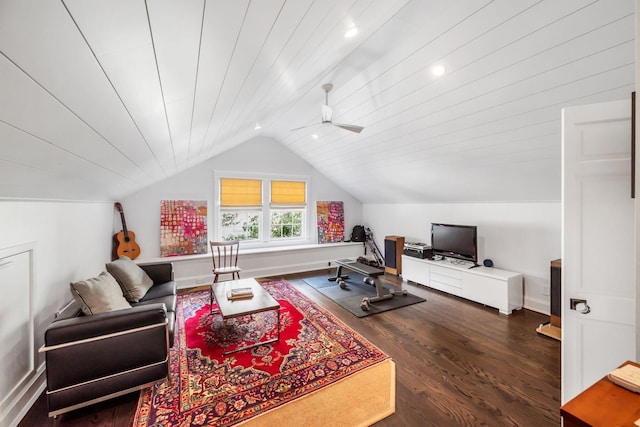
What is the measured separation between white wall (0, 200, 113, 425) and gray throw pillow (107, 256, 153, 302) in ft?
1.10

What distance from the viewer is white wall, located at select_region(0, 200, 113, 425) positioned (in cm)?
173

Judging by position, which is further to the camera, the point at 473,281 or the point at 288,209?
the point at 288,209

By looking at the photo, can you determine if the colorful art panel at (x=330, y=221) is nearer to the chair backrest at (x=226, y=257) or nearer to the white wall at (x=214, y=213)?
the white wall at (x=214, y=213)

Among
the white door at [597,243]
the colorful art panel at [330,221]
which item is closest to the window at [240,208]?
the colorful art panel at [330,221]

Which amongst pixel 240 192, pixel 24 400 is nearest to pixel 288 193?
pixel 240 192

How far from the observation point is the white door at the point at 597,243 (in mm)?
1483

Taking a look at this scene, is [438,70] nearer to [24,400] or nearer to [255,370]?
[255,370]

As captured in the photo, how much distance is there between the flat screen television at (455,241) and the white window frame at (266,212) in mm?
2699

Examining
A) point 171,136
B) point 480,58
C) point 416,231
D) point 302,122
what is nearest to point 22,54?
point 171,136

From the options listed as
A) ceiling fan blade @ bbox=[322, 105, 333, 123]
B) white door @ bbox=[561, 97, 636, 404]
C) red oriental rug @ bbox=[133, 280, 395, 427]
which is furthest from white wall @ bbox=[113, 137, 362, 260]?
white door @ bbox=[561, 97, 636, 404]

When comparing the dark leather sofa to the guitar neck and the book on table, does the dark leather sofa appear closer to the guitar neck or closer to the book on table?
the book on table

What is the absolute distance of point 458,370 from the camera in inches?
92.0

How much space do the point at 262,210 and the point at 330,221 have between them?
5.43 feet

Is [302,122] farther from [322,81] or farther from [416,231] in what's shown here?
[416,231]
